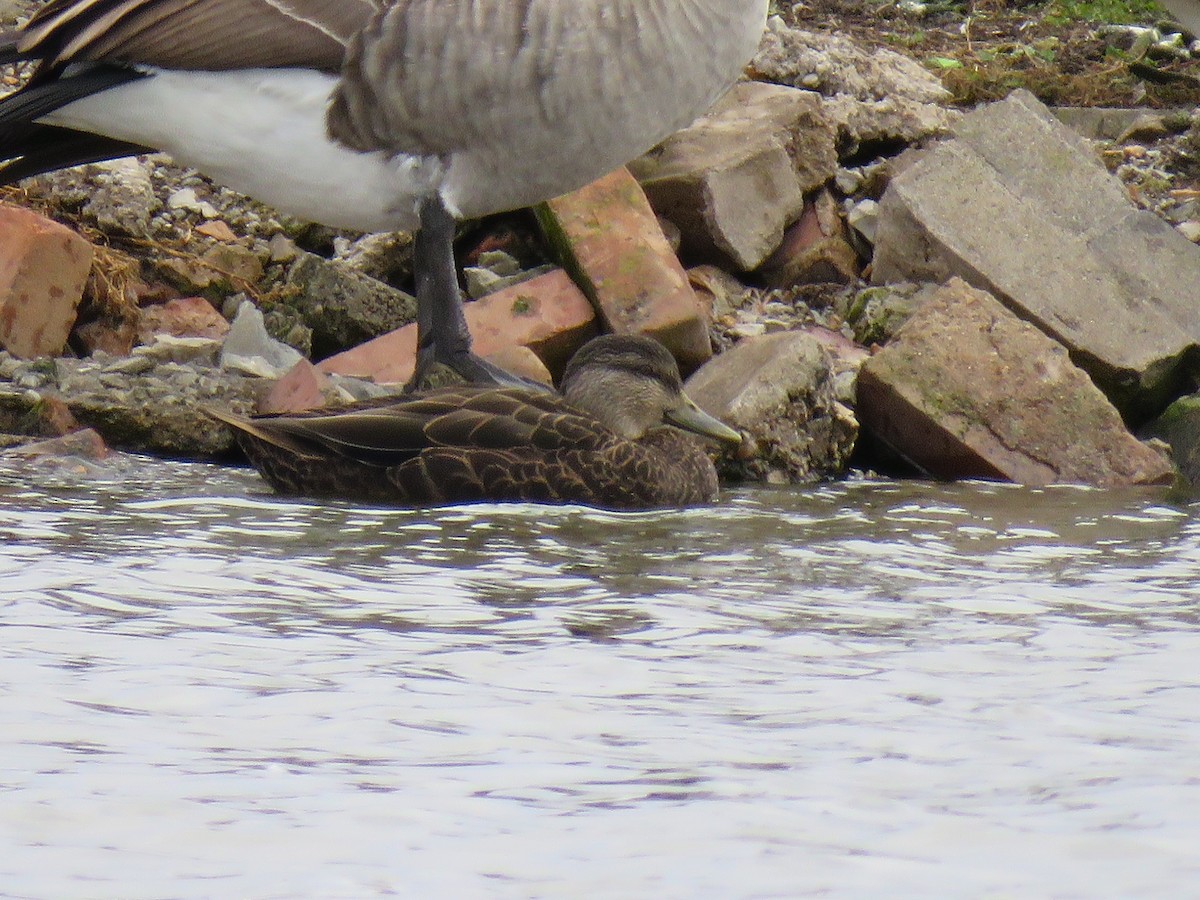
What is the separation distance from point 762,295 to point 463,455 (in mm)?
2454

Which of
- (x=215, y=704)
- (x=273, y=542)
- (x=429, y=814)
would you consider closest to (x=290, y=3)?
(x=273, y=542)

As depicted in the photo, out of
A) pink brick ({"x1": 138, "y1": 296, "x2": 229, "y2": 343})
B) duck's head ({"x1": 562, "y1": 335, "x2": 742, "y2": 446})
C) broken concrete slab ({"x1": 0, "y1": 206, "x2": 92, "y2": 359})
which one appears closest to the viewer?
duck's head ({"x1": 562, "y1": 335, "x2": 742, "y2": 446})

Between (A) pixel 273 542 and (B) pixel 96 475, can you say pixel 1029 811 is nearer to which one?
(A) pixel 273 542

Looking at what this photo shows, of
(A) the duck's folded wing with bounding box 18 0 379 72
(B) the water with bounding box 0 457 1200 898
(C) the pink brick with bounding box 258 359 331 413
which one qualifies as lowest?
(B) the water with bounding box 0 457 1200 898

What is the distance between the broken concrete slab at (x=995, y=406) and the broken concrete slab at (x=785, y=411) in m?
0.22

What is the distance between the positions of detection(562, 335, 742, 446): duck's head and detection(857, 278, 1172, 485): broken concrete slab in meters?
0.76

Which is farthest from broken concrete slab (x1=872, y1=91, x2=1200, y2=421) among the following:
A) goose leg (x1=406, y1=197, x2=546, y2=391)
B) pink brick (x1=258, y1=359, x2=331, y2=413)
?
pink brick (x1=258, y1=359, x2=331, y2=413)

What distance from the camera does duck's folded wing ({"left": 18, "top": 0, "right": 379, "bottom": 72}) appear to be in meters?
6.00

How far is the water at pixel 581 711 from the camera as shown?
225 cm

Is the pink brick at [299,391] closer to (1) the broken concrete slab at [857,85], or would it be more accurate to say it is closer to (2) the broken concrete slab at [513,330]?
(2) the broken concrete slab at [513,330]

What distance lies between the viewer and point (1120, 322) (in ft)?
22.6

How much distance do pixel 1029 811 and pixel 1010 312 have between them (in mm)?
4336

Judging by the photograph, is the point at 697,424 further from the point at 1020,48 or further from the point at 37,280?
the point at 1020,48

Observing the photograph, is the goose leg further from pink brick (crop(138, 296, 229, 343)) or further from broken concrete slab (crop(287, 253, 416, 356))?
pink brick (crop(138, 296, 229, 343))
